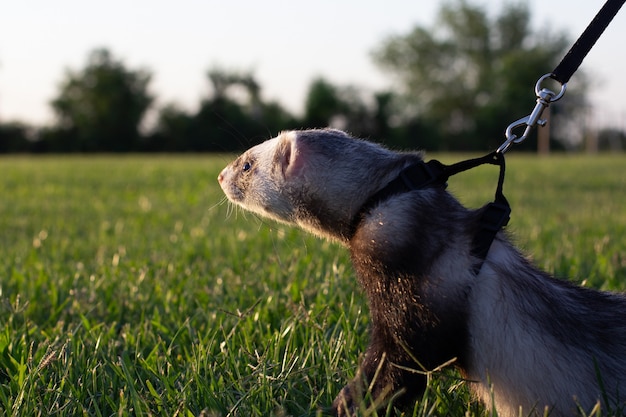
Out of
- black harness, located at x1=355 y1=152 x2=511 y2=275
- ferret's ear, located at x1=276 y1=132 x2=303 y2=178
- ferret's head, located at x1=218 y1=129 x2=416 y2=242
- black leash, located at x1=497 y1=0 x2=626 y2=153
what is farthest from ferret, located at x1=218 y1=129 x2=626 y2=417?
black leash, located at x1=497 y1=0 x2=626 y2=153

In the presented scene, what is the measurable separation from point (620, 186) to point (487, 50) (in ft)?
173

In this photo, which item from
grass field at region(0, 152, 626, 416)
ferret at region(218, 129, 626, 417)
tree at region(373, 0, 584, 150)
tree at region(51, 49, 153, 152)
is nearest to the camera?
ferret at region(218, 129, 626, 417)

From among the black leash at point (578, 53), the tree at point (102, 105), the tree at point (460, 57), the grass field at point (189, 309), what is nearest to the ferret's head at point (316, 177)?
the grass field at point (189, 309)

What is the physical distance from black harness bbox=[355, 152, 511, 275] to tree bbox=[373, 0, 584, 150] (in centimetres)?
5426

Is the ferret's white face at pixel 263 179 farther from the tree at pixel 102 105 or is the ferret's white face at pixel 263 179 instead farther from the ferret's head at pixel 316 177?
the tree at pixel 102 105

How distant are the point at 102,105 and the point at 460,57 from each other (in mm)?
31175

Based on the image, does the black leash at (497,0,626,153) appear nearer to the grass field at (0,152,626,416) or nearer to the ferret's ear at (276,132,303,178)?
the grass field at (0,152,626,416)

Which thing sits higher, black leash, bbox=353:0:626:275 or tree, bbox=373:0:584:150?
tree, bbox=373:0:584:150

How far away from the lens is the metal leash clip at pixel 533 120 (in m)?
2.18

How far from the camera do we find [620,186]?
11469mm

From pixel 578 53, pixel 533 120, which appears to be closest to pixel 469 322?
pixel 533 120

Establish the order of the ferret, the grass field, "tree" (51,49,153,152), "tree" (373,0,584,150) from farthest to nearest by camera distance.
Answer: "tree" (373,0,584,150) < "tree" (51,49,153,152) < the grass field < the ferret

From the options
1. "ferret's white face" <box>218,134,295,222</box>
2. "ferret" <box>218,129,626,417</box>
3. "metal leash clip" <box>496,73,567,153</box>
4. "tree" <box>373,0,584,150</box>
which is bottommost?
"ferret" <box>218,129,626,417</box>

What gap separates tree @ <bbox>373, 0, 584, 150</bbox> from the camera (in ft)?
190
